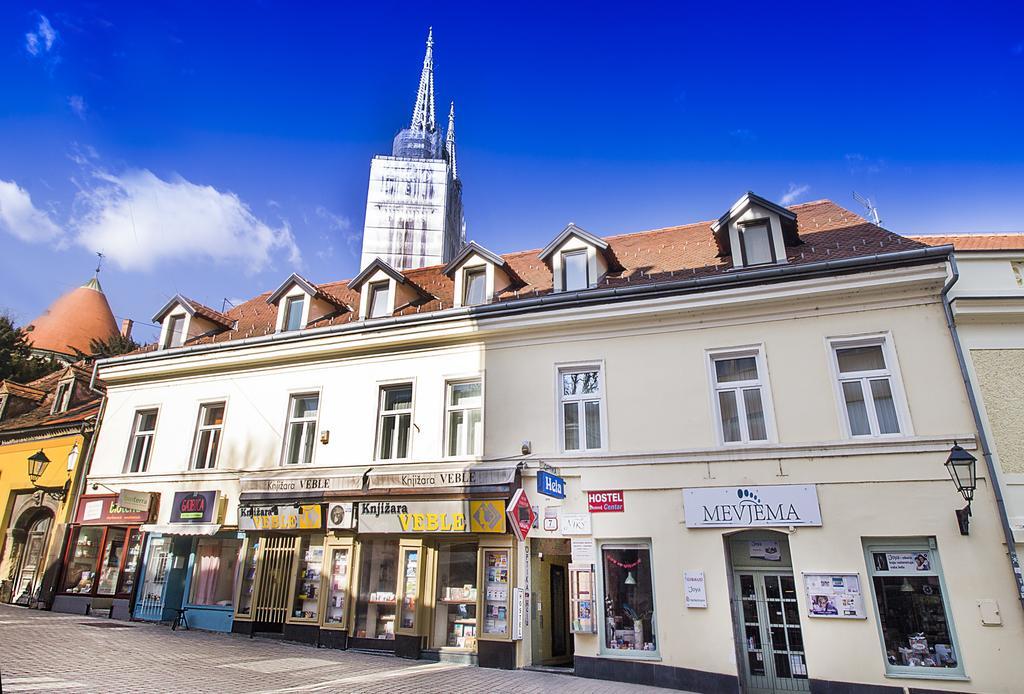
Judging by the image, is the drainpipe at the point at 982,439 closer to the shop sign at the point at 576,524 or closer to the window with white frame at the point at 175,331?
the shop sign at the point at 576,524

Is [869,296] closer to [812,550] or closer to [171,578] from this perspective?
[812,550]

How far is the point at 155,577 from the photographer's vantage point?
597 inches

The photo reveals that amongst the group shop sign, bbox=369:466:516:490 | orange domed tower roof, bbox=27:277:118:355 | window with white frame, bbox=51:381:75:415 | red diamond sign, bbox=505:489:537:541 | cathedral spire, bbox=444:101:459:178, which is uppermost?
cathedral spire, bbox=444:101:459:178

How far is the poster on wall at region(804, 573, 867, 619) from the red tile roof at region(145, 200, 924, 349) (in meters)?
5.71

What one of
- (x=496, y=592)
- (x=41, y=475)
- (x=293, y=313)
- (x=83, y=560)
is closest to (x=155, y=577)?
(x=83, y=560)

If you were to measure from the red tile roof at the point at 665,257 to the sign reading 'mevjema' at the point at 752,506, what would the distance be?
14.5 feet

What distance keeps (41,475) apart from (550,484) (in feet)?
54.4

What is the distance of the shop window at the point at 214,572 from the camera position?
14312 millimetres

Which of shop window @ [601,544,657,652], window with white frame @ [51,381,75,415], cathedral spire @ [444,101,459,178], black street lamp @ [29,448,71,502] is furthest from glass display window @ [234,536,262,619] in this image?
cathedral spire @ [444,101,459,178]

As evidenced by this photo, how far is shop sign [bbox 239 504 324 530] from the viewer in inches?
523

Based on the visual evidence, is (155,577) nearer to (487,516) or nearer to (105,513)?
(105,513)

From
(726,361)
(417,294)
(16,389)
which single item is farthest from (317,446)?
(16,389)

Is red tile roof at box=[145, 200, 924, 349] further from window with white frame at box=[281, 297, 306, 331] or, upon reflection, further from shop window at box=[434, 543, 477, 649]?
shop window at box=[434, 543, 477, 649]

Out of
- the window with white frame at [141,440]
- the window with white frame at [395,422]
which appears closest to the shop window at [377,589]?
the window with white frame at [395,422]
